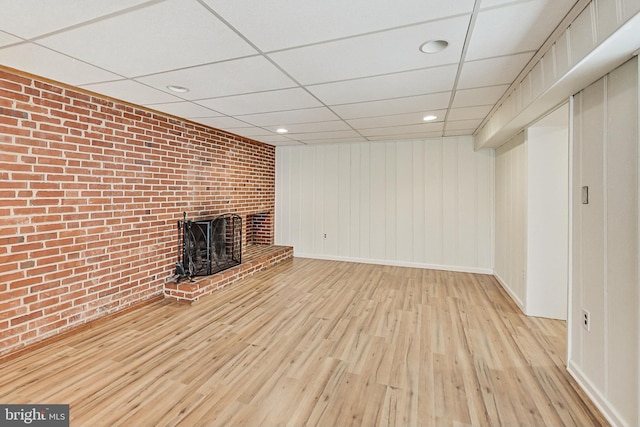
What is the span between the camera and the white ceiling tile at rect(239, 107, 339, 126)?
3551mm

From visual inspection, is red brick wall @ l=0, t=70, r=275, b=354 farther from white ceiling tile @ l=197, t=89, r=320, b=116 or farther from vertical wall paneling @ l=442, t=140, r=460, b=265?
vertical wall paneling @ l=442, t=140, r=460, b=265

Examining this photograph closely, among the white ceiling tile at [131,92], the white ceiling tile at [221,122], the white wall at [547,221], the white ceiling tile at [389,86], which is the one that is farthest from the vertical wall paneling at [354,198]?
the white ceiling tile at [131,92]

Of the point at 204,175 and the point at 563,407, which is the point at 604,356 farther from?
the point at 204,175

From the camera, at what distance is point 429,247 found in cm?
533

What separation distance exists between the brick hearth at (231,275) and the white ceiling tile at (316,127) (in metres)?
2.17

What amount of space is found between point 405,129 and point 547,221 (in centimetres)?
218

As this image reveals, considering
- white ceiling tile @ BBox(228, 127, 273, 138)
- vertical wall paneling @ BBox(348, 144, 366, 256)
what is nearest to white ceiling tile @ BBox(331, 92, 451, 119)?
white ceiling tile @ BBox(228, 127, 273, 138)

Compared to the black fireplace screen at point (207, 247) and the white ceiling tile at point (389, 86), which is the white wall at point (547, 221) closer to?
the white ceiling tile at point (389, 86)

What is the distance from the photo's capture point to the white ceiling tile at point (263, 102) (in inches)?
115

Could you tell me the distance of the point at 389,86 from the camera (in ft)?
8.83

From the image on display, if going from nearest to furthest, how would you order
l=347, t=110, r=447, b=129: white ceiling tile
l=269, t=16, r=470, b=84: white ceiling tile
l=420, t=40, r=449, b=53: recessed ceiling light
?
l=269, t=16, r=470, b=84: white ceiling tile, l=420, t=40, r=449, b=53: recessed ceiling light, l=347, t=110, r=447, b=129: white ceiling tile

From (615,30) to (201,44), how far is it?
219cm

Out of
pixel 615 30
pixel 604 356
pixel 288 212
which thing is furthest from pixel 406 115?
pixel 288 212

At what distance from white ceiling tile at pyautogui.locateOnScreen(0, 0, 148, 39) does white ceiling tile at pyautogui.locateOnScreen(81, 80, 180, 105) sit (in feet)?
2.83
